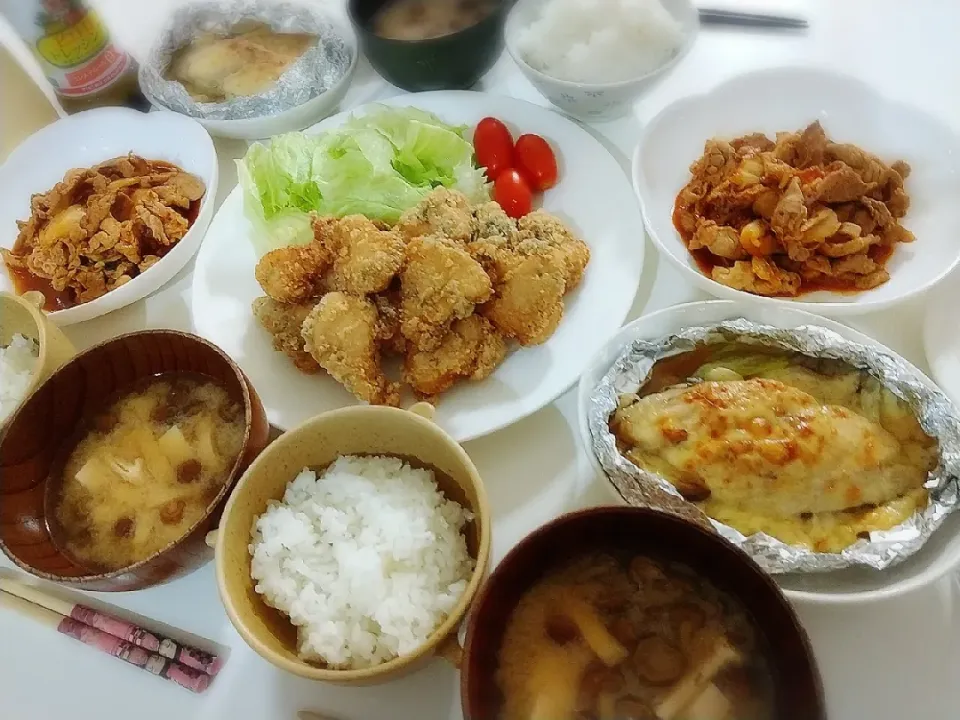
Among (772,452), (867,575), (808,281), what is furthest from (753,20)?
(867,575)

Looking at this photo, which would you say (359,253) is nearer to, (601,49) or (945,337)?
(601,49)

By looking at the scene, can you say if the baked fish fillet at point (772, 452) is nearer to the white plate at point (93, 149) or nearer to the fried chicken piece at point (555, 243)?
the fried chicken piece at point (555, 243)

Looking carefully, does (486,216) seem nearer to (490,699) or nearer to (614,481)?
(614,481)

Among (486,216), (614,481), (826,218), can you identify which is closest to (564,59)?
(486,216)

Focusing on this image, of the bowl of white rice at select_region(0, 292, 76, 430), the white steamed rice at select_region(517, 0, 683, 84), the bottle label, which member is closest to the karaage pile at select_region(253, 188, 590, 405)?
the bowl of white rice at select_region(0, 292, 76, 430)

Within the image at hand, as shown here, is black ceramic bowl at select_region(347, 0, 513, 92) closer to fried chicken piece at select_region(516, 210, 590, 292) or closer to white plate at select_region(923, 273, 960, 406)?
fried chicken piece at select_region(516, 210, 590, 292)

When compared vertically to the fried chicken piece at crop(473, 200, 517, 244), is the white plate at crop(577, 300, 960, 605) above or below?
below

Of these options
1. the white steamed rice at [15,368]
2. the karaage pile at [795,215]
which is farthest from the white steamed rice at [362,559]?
the karaage pile at [795,215]
